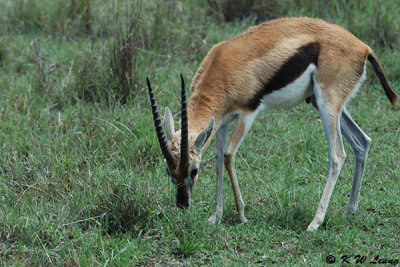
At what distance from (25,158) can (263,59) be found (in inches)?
101

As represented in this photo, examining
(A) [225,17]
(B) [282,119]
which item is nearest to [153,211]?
(B) [282,119]

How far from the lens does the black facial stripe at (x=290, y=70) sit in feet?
18.4

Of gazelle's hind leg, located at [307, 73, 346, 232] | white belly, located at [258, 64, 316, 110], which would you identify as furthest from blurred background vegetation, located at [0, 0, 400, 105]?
gazelle's hind leg, located at [307, 73, 346, 232]

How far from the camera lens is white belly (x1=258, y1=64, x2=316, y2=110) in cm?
564

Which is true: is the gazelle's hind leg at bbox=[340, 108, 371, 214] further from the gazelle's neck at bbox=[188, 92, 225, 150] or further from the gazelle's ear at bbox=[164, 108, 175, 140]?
the gazelle's ear at bbox=[164, 108, 175, 140]

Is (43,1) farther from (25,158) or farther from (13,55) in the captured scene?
(25,158)

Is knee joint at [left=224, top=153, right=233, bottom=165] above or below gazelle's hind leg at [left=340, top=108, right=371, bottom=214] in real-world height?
above

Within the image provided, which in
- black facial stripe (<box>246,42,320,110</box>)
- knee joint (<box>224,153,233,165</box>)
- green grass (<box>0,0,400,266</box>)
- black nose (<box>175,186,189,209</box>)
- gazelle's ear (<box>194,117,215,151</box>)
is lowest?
green grass (<box>0,0,400,266</box>)

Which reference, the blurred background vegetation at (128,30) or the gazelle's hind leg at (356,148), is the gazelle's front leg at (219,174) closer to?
the gazelle's hind leg at (356,148)

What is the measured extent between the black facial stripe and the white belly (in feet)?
0.10

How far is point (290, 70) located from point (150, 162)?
Result: 182 centimetres

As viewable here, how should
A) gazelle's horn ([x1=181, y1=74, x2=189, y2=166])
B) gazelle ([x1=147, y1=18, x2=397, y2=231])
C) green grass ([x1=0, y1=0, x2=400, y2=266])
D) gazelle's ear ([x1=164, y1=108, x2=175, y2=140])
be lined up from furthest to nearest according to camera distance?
gazelle ([x1=147, y1=18, x2=397, y2=231]), gazelle's ear ([x1=164, y1=108, x2=175, y2=140]), green grass ([x1=0, y1=0, x2=400, y2=266]), gazelle's horn ([x1=181, y1=74, x2=189, y2=166])

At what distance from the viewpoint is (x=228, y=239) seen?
17.5ft

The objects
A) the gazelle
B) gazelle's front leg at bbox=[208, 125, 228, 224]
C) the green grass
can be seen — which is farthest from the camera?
gazelle's front leg at bbox=[208, 125, 228, 224]
